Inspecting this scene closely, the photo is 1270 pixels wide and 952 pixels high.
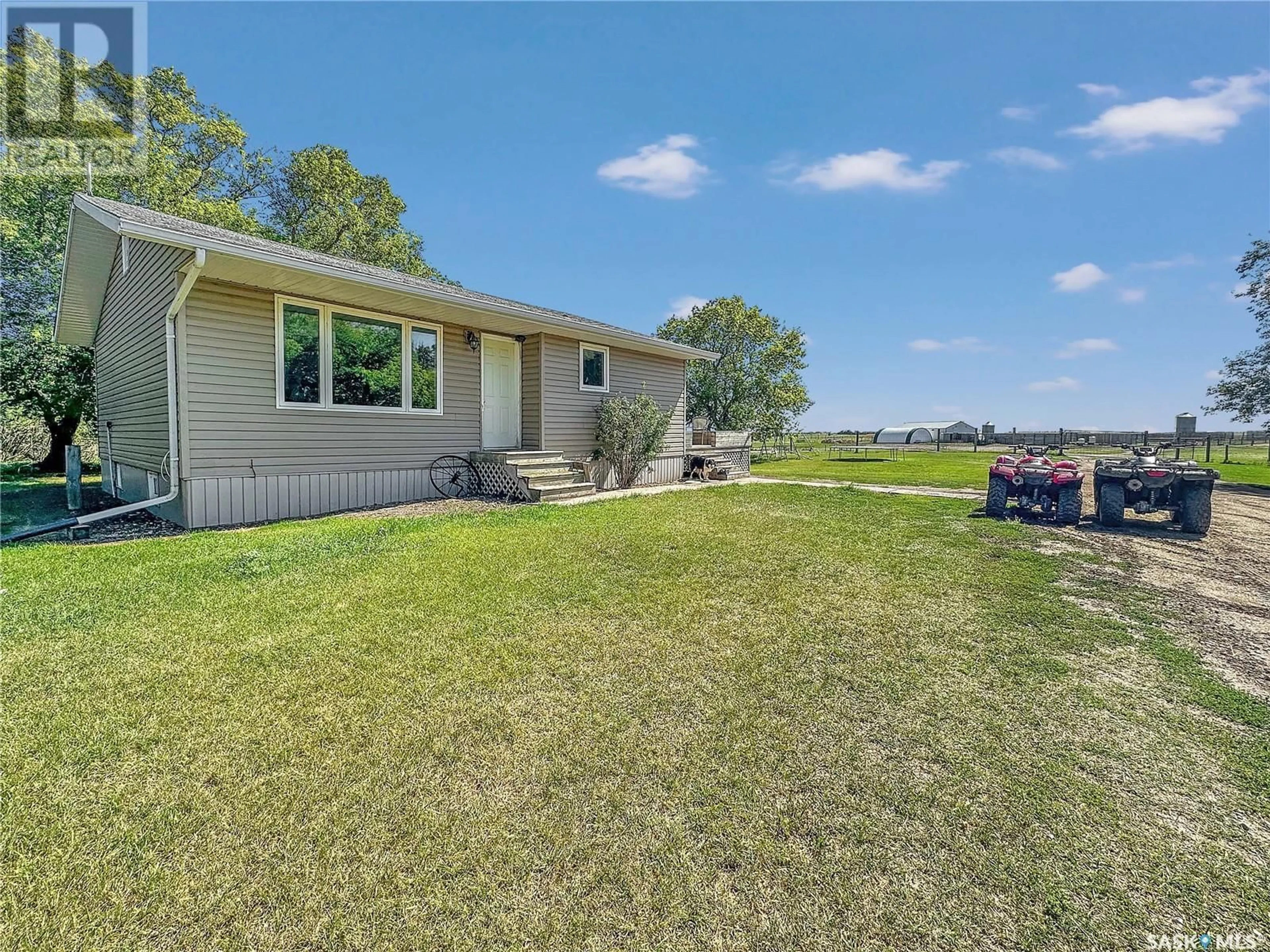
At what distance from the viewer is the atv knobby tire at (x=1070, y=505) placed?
22.7ft

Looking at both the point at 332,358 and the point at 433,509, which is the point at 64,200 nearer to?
the point at 332,358

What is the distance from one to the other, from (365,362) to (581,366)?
4.20 metres

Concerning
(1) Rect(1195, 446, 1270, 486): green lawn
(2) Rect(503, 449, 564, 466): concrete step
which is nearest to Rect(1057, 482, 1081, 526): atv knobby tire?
(2) Rect(503, 449, 564, 466): concrete step

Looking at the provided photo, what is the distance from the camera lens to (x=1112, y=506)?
6723 millimetres

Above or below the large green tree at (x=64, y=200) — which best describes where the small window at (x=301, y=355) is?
below

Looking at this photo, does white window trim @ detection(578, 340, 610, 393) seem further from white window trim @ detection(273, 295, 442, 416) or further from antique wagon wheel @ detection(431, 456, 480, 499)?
antique wagon wheel @ detection(431, 456, 480, 499)

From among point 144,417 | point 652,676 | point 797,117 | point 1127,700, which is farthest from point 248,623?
point 797,117

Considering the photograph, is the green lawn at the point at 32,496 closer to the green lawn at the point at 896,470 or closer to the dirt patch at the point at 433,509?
the dirt patch at the point at 433,509

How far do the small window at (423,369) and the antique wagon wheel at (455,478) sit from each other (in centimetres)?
95

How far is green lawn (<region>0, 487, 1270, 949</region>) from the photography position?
148cm

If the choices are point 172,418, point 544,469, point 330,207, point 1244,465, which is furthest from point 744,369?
point 172,418

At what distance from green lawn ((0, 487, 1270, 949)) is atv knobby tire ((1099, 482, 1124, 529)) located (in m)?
3.50

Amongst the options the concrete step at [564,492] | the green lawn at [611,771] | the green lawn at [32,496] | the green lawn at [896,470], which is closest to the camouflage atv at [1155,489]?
the green lawn at [611,771]

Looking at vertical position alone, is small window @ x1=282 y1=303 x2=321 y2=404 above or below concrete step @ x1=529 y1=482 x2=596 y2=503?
above
